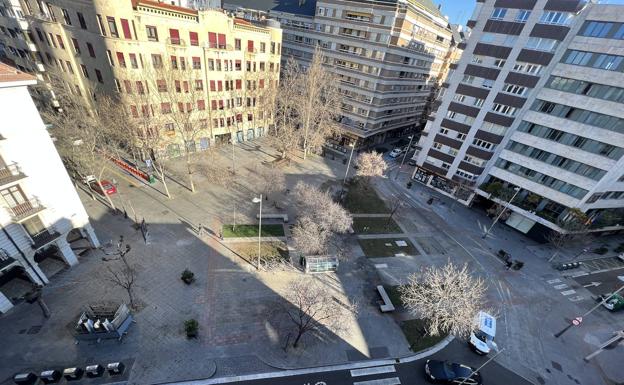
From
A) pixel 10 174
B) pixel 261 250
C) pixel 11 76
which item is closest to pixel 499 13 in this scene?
pixel 261 250

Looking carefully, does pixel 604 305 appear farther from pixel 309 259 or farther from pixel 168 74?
pixel 168 74

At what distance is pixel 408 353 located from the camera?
22.2 meters

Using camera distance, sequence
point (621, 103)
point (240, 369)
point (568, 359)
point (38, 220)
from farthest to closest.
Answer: point (621, 103) → point (568, 359) → point (38, 220) → point (240, 369)

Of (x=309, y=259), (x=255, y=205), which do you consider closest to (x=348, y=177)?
(x=255, y=205)

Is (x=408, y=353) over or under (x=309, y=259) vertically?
under

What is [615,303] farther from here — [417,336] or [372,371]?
[372,371]

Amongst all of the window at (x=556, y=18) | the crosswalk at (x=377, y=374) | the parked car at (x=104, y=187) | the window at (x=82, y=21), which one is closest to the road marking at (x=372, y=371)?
the crosswalk at (x=377, y=374)

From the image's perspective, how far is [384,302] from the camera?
25.6 m

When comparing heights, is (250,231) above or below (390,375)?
above

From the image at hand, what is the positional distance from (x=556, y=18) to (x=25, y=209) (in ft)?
199

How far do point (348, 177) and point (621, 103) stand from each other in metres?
36.8

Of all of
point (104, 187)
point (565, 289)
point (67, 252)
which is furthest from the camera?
point (104, 187)

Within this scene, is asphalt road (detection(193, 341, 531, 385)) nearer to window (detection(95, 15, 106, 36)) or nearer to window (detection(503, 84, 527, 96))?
window (detection(503, 84, 527, 96))

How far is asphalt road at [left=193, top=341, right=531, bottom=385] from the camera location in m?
19.2
